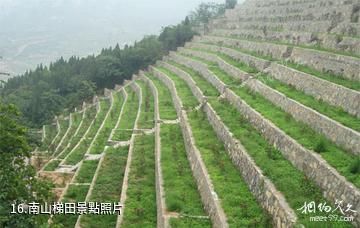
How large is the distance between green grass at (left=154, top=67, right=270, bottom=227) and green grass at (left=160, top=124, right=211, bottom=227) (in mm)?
827

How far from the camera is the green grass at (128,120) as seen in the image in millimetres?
28406

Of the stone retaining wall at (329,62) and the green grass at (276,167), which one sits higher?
the stone retaining wall at (329,62)

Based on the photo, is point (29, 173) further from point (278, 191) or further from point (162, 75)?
point (162, 75)

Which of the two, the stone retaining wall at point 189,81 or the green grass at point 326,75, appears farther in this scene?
the stone retaining wall at point 189,81

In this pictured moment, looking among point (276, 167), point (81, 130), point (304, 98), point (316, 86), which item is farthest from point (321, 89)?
point (81, 130)

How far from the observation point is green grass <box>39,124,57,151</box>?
3763cm

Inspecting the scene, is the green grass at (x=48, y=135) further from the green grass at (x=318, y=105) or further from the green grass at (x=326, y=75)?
the green grass at (x=318, y=105)

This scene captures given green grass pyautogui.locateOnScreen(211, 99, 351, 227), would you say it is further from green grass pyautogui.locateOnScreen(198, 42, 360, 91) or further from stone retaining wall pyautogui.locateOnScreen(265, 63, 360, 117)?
green grass pyautogui.locateOnScreen(198, 42, 360, 91)

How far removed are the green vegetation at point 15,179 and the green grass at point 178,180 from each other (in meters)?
3.81

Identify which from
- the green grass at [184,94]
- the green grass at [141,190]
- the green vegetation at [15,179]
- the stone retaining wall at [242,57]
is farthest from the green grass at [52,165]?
the stone retaining wall at [242,57]

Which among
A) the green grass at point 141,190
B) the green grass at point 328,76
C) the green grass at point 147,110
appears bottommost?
the green grass at point 141,190

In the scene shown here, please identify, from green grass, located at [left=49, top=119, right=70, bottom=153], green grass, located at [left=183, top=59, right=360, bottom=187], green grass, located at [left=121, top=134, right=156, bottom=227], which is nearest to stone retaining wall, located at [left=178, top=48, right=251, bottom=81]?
green grass, located at [left=183, top=59, right=360, bottom=187]

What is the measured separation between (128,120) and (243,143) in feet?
52.3

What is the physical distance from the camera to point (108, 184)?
21219mm
